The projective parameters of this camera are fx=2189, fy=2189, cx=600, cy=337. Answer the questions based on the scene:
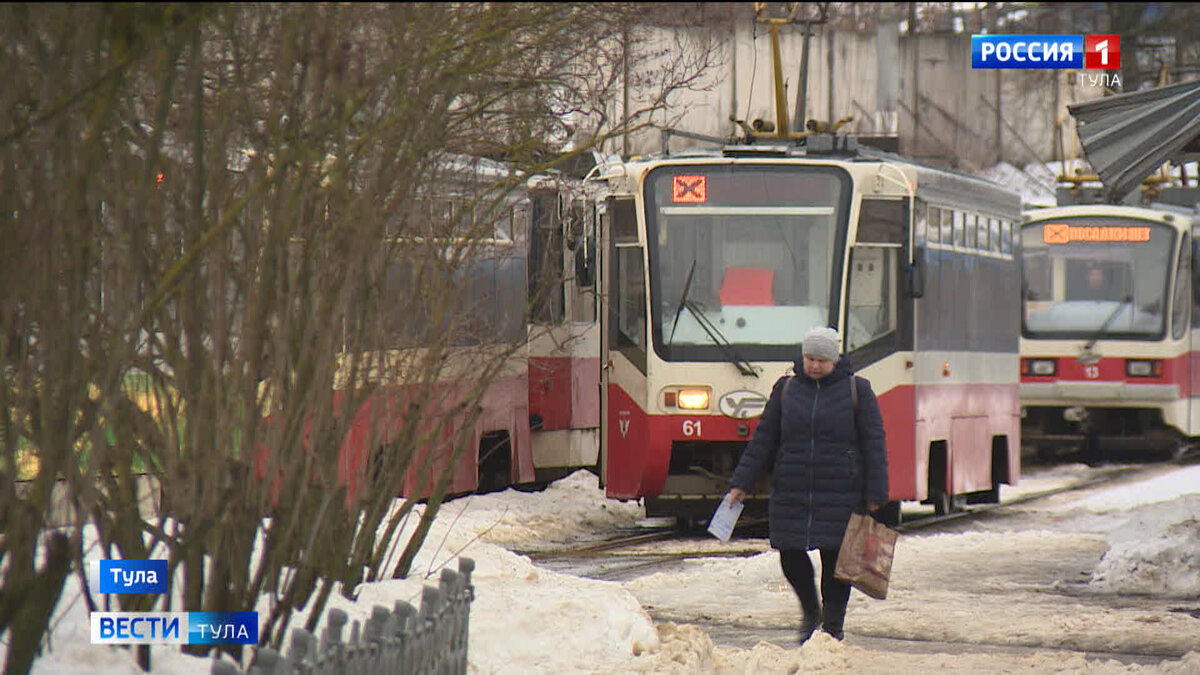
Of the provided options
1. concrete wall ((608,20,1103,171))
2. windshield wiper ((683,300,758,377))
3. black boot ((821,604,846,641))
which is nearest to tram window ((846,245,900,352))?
windshield wiper ((683,300,758,377))

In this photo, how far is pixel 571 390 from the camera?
67.2ft

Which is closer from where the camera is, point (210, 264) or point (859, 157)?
point (210, 264)

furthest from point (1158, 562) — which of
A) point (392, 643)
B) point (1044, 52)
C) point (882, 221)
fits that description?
point (1044, 52)

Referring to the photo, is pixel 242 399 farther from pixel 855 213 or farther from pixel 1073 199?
pixel 1073 199

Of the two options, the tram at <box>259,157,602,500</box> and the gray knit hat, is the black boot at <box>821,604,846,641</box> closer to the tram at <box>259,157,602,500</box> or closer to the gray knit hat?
the gray knit hat

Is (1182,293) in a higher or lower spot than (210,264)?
lower

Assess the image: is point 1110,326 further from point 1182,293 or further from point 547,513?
point 547,513

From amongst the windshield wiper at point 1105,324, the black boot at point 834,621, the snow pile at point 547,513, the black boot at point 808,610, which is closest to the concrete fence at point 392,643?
the black boot at point 834,621

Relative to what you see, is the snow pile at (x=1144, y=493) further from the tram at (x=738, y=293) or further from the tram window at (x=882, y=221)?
the tram window at (x=882, y=221)

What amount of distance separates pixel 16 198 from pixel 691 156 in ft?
36.5

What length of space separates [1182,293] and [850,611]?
15676 mm

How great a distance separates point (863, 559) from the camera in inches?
398

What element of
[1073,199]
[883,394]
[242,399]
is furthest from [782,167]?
[1073,199]

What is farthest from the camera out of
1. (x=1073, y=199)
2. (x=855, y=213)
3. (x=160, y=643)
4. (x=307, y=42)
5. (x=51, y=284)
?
(x=1073, y=199)
